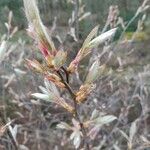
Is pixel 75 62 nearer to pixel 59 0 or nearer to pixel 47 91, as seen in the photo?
pixel 47 91

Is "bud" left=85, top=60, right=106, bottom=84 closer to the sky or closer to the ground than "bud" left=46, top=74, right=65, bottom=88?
A: closer to the ground

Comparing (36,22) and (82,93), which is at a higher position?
(36,22)

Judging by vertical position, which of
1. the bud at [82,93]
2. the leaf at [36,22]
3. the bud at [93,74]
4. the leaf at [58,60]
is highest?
the leaf at [36,22]

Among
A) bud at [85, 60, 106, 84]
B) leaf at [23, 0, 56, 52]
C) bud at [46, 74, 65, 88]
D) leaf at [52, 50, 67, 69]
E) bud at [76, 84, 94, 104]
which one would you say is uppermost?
leaf at [23, 0, 56, 52]

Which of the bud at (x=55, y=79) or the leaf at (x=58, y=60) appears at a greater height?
the leaf at (x=58, y=60)

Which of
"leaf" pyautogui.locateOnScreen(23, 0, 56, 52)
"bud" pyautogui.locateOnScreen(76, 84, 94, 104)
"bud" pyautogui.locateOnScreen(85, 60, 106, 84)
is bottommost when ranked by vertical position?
"bud" pyautogui.locateOnScreen(76, 84, 94, 104)

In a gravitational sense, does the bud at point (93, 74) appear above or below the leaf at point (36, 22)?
below

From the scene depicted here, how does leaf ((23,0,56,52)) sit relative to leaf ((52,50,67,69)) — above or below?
above

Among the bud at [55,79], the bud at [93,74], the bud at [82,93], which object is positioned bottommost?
the bud at [82,93]

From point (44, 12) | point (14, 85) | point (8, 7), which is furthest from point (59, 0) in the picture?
point (14, 85)

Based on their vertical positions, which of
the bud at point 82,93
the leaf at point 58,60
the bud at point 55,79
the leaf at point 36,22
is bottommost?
the bud at point 82,93

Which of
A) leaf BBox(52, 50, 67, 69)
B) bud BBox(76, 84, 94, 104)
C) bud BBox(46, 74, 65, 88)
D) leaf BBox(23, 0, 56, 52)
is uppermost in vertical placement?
leaf BBox(23, 0, 56, 52)
